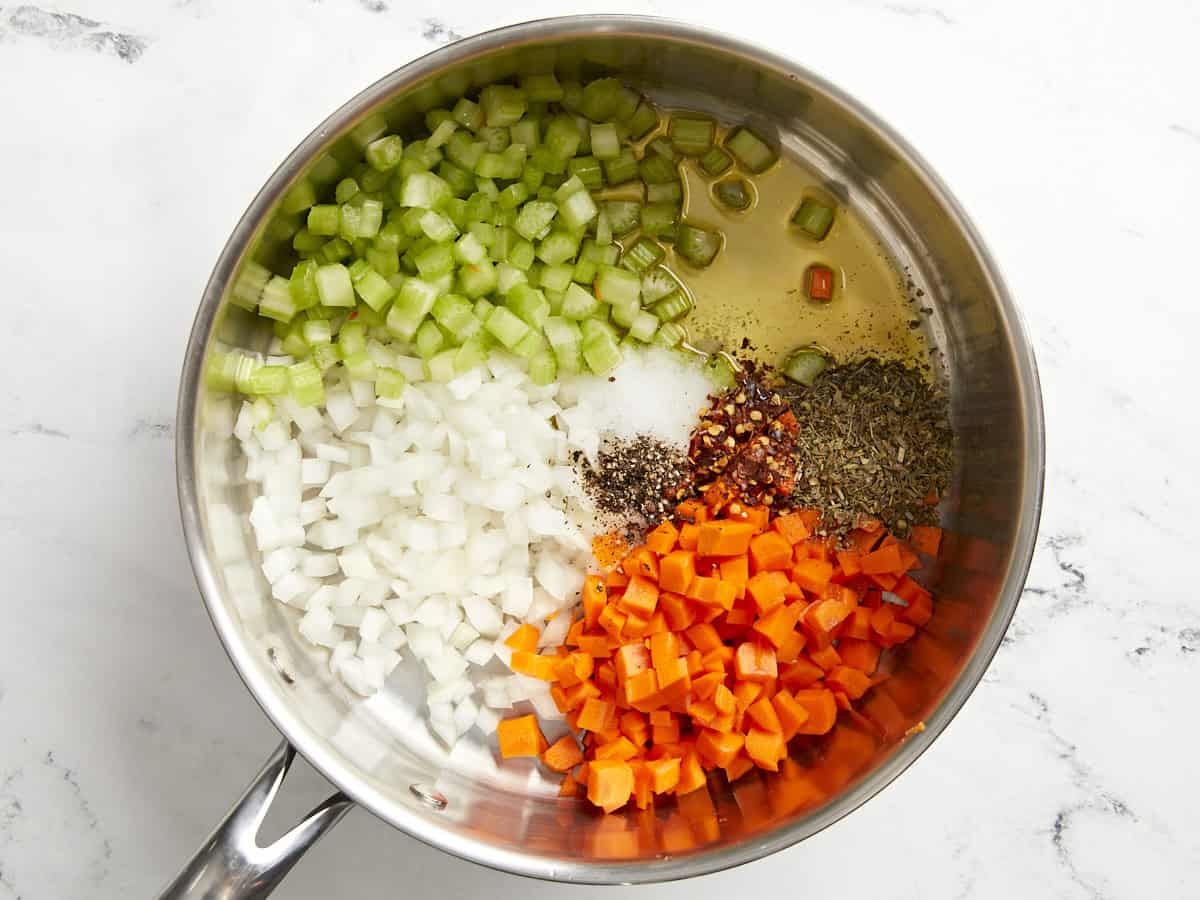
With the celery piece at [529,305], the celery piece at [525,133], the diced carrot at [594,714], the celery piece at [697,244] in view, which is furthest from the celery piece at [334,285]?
the diced carrot at [594,714]

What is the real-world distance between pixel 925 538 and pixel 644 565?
0.53 m

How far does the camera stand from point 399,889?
1.65 metres

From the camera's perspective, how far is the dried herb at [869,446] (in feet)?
5.36

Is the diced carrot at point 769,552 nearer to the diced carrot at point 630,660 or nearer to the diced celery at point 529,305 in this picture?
the diced carrot at point 630,660

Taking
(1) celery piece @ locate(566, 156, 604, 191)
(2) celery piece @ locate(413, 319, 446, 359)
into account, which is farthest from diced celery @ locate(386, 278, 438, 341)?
(1) celery piece @ locate(566, 156, 604, 191)

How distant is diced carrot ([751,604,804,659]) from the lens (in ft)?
4.97

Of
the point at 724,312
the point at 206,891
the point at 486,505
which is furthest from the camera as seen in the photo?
the point at 724,312

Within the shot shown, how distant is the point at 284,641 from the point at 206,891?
1.46 feet

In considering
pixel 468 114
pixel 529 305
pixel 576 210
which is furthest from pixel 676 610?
pixel 468 114

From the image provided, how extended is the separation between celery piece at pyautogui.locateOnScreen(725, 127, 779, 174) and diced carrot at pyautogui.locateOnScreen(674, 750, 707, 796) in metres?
1.08

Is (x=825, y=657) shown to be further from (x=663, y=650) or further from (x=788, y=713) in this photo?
(x=663, y=650)

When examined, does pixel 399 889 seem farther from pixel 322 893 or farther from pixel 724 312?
pixel 724 312

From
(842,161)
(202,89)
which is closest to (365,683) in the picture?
(202,89)

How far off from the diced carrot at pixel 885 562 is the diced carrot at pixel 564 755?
61 centimetres
